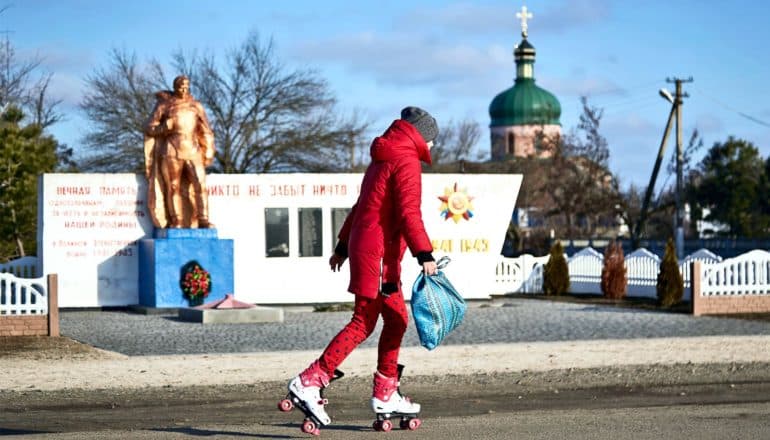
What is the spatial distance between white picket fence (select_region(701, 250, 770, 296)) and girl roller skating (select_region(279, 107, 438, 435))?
1725 centimetres

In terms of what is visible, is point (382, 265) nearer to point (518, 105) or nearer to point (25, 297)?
point (25, 297)

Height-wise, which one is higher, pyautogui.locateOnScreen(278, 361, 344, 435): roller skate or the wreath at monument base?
the wreath at monument base

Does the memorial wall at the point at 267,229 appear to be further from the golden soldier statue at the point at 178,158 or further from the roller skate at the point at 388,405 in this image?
the roller skate at the point at 388,405

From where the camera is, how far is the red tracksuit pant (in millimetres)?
8984

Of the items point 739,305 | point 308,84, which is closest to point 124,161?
point 308,84

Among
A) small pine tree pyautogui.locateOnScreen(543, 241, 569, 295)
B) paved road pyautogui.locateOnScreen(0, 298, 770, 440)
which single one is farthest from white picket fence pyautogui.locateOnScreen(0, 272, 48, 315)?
small pine tree pyautogui.locateOnScreen(543, 241, 569, 295)

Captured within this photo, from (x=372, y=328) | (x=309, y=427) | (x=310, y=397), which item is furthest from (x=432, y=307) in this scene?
(x=309, y=427)

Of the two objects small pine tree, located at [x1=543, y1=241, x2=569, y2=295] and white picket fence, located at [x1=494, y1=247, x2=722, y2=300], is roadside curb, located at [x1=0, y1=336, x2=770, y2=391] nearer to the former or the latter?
small pine tree, located at [x1=543, y1=241, x2=569, y2=295]

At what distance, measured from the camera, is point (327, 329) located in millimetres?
21781

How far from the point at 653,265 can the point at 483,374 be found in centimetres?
1784

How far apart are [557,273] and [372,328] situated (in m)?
25.4

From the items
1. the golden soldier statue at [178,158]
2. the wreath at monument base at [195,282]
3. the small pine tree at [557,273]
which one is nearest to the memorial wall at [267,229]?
the wreath at monument base at [195,282]

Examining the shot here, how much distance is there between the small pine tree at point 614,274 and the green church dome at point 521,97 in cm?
7267

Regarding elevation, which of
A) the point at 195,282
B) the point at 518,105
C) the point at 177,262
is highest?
the point at 518,105
